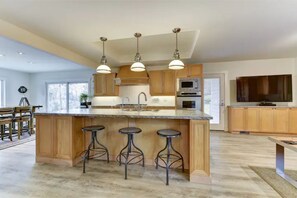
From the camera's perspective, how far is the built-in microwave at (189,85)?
476 cm

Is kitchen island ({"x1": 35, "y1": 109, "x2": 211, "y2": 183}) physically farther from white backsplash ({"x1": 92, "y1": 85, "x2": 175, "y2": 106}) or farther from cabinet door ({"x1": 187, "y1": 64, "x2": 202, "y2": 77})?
Result: white backsplash ({"x1": 92, "y1": 85, "x2": 175, "y2": 106})

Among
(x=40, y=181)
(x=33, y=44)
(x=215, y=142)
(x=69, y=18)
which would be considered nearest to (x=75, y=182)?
(x=40, y=181)

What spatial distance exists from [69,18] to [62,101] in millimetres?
5404

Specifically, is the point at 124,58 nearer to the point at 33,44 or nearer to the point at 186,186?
the point at 33,44

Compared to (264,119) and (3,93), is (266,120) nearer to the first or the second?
(264,119)

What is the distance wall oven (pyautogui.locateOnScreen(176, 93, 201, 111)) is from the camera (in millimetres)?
4766

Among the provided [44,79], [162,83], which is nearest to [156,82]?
[162,83]

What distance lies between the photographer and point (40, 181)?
2.30m

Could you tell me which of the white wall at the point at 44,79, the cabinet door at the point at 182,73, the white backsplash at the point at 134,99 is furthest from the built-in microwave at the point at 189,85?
the white wall at the point at 44,79

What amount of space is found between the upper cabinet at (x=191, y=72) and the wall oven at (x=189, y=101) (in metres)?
0.58

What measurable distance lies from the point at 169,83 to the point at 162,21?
2.59 metres

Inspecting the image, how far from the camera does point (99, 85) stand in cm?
577

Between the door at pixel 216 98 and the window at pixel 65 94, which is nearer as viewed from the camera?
the door at pixel 216 98

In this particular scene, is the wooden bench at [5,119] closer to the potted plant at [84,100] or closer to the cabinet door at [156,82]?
the potted plant at [84,100]
